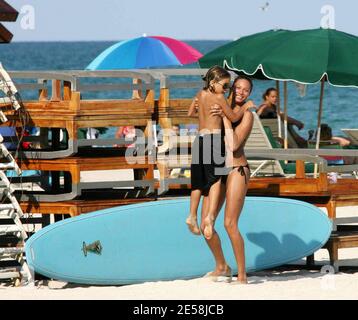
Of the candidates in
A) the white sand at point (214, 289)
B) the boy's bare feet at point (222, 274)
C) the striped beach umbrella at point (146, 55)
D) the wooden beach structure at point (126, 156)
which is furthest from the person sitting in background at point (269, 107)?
the boy's bare feet at point (222, 274)

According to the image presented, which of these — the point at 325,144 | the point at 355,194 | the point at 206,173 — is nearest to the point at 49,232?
the point at 206,173

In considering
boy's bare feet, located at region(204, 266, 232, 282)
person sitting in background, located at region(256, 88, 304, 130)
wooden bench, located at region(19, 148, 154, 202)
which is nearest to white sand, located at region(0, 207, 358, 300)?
boy's bare feet, located at region(204, 266, 232, 282)

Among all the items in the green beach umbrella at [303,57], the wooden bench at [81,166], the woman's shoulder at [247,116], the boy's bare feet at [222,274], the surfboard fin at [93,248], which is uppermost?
the green beach umbrella at [303,57]

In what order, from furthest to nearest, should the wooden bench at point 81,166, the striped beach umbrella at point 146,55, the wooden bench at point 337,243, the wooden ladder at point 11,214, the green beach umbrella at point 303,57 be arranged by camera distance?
the striped beach umbrella at point 146,55 < the green beach umbrella at point 303,57 < the wooden bench at point 337,243 < the wooden bench at point 81,166 < the wooden ladder at point 11,214

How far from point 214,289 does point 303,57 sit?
3388 millimetres

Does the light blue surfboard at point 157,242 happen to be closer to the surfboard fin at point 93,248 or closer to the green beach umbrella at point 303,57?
the surfboard fin at point 93,248

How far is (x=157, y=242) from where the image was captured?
36.4 ft

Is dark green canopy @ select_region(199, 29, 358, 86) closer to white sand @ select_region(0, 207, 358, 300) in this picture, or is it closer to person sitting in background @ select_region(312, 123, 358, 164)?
white sand @ select_region(0, 207, 358, 300)

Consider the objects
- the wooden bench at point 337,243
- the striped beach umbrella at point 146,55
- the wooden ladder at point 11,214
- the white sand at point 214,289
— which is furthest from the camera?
the striped beach umbrella at point 146,55

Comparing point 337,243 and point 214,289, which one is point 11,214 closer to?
point 214,289

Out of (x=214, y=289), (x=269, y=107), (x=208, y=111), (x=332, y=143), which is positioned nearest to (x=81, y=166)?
(x=208, y=111)

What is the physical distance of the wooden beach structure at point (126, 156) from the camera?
11305 mm

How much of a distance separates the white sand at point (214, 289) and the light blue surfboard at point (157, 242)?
0.16 meters

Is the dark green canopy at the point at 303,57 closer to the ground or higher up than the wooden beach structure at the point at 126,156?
higher up
